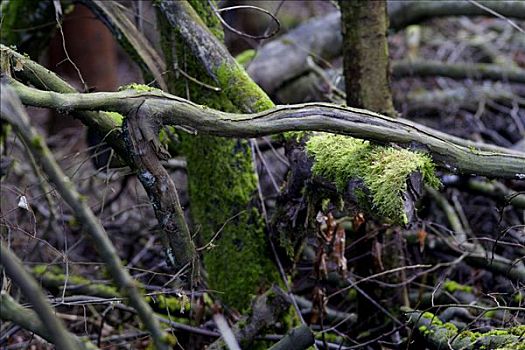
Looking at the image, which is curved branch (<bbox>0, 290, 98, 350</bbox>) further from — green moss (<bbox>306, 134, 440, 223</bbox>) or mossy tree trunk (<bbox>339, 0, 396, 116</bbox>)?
mossy tree trunk (<bbox>339, 0, 396, 116</bbox>)

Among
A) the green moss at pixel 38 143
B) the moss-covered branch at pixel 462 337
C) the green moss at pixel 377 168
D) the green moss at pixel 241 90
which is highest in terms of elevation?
the green moss at pixel 38 143

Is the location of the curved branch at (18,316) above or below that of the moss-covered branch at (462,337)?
above

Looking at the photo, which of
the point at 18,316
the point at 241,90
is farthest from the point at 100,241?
the point at 241,90

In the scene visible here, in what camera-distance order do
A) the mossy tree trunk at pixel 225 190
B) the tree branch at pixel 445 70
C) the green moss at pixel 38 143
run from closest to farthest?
the green moss at pixel 38 143
the mossy tree trunk at pixel 225 190
the tree branch at pixel 445 70

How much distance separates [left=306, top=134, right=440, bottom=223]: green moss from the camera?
2.11 meters

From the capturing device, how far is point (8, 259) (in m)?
1.33

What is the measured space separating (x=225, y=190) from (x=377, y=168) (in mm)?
1085

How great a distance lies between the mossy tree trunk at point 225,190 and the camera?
10.1ft

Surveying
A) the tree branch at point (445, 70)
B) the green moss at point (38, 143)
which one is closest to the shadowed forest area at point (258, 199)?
the green moss at point (38, 143)

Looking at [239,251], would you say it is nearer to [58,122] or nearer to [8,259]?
[8,259]

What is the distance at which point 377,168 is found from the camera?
2.18m

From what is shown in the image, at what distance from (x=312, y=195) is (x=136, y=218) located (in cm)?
248

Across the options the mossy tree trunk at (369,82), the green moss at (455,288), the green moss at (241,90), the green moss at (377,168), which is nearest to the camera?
the green moss at (377,168)

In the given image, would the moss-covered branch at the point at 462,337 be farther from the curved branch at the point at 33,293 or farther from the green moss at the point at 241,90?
the curved branch at the point at 33,293
